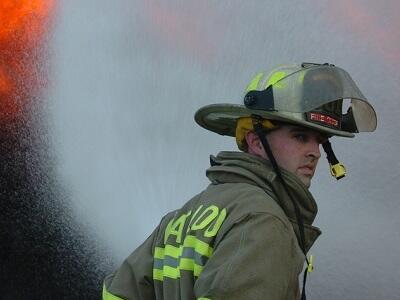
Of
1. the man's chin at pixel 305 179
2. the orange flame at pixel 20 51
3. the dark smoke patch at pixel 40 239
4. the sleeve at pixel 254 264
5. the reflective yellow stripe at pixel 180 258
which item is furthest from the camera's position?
the orange flame at pixel 20 51

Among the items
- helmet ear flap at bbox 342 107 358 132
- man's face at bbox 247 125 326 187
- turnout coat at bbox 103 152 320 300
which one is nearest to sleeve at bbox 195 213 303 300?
turnout coat at bbox 103 152 320 300

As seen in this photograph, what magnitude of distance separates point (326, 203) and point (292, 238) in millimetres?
1708

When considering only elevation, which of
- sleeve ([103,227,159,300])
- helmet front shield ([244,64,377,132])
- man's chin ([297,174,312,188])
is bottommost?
sleeve ([103,227,159,300])

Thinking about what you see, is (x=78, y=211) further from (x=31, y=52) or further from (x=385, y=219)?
(x=385, y=219)

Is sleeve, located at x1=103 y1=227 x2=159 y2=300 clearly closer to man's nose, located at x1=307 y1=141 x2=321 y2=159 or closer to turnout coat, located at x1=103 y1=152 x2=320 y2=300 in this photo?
turnout coat, located at x1=103 y1=152 x2=320 y2=300

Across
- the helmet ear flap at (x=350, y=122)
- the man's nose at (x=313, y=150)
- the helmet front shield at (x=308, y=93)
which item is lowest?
the man's nose at (x=313, y=150)

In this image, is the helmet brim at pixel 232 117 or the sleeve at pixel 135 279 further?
the sleeve at pixel 135 279

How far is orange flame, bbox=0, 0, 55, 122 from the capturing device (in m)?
5.14

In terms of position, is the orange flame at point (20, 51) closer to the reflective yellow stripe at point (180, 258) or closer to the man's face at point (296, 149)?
the reflective yellow stripe at point (180, 258)

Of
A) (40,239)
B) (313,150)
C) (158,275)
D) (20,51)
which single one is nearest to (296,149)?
(313,150)

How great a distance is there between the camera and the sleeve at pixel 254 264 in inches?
53.8

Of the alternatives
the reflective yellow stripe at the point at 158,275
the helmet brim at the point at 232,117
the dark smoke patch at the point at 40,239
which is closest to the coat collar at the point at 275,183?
the helmet brim at the point at 232,117

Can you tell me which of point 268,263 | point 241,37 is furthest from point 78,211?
point 268,263

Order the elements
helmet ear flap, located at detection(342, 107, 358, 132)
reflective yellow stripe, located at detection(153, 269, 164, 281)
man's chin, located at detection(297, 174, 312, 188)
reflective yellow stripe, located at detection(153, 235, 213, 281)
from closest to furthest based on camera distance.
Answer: reflective yellow stripe, located at detection(153, 235, 213, 281)
man's chin, located at detection(297, 174, 312, 188)
reflective yellow stripe, located at detection(153, 269, 164, 281)
helmet ear flap, located at detection(342, 107, 358, 132)
